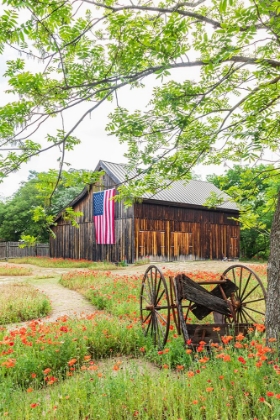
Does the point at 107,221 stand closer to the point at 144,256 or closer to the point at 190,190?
the point at 144,256

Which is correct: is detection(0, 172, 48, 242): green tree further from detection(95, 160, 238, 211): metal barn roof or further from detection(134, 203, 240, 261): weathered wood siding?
detection(134, 203, 240, 261): weathered wood siding

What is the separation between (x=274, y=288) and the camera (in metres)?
4.32

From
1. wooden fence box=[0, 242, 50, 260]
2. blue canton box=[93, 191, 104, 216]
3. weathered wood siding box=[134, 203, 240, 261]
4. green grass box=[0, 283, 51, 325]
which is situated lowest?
green grass box=[0, 283, 51, 325]

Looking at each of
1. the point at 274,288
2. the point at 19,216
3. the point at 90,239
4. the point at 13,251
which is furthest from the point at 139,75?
the point at 19,216

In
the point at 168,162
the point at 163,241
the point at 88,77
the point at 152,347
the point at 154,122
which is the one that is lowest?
the point at 152,347

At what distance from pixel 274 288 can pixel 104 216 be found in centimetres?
1895

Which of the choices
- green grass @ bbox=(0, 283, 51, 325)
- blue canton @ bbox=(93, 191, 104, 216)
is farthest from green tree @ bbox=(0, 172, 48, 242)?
green grass @ bbox=(0, 283, 51, 325)

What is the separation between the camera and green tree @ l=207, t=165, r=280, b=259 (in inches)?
241

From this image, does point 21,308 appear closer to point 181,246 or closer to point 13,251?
point 181,246

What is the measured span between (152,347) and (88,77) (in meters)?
3.88

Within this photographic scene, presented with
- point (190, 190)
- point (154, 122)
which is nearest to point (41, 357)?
point (154, 122)

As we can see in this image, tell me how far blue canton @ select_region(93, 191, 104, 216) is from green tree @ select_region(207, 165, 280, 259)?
8.15 metres

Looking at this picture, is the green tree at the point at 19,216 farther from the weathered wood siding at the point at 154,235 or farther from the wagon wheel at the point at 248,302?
the wagon wheel at the point at 248,302

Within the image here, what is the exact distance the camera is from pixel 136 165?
16.6 feet
